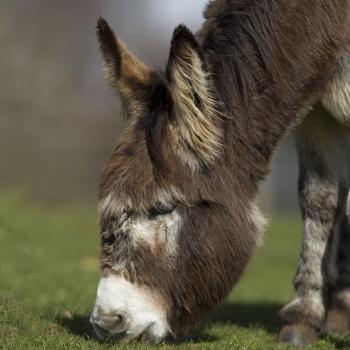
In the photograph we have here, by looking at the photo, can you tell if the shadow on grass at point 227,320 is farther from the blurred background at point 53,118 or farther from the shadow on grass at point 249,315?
the blurred background at point 53,118

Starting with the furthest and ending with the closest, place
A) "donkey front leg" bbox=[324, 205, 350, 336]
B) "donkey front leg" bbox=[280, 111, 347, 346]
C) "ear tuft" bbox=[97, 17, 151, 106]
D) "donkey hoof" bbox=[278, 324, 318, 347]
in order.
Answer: "donkey front leg" bbox=[324, 205, 350, 336] → "donkey front leg" bbox=[280, 111, 347, 346] → "donkey hoof" bbox=[278, 324, 318, 347] → "ear tuft" bbox=[97, 17, 151, 106]

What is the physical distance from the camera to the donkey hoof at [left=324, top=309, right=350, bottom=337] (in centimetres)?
641

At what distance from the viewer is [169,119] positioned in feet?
15.8

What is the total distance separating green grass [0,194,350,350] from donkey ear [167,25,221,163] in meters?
1.28

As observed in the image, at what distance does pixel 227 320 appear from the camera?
7.07 m

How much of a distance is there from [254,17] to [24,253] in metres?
8.18

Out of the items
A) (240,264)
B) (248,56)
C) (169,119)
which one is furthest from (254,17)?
(240,264)

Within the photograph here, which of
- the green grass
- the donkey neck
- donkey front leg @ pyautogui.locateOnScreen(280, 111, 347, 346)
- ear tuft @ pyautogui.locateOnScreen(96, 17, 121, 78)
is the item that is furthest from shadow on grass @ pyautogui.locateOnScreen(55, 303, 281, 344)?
ear tuft @ pyautogui.locateOnScreen(96, 17, 121, 78)

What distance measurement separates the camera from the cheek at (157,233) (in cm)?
→ 479

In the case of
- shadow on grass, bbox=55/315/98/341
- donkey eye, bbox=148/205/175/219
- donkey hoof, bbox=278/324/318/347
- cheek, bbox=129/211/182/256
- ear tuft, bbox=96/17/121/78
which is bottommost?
donkey hoof, bbox=278/324/318/347

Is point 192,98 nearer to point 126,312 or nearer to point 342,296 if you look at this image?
point 126,312

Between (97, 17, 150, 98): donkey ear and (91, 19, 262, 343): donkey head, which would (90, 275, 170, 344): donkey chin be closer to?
(91, 19, 262, 343): donkey head

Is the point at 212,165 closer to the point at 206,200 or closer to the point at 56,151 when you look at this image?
the point at 206,200

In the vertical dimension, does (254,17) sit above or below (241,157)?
above
